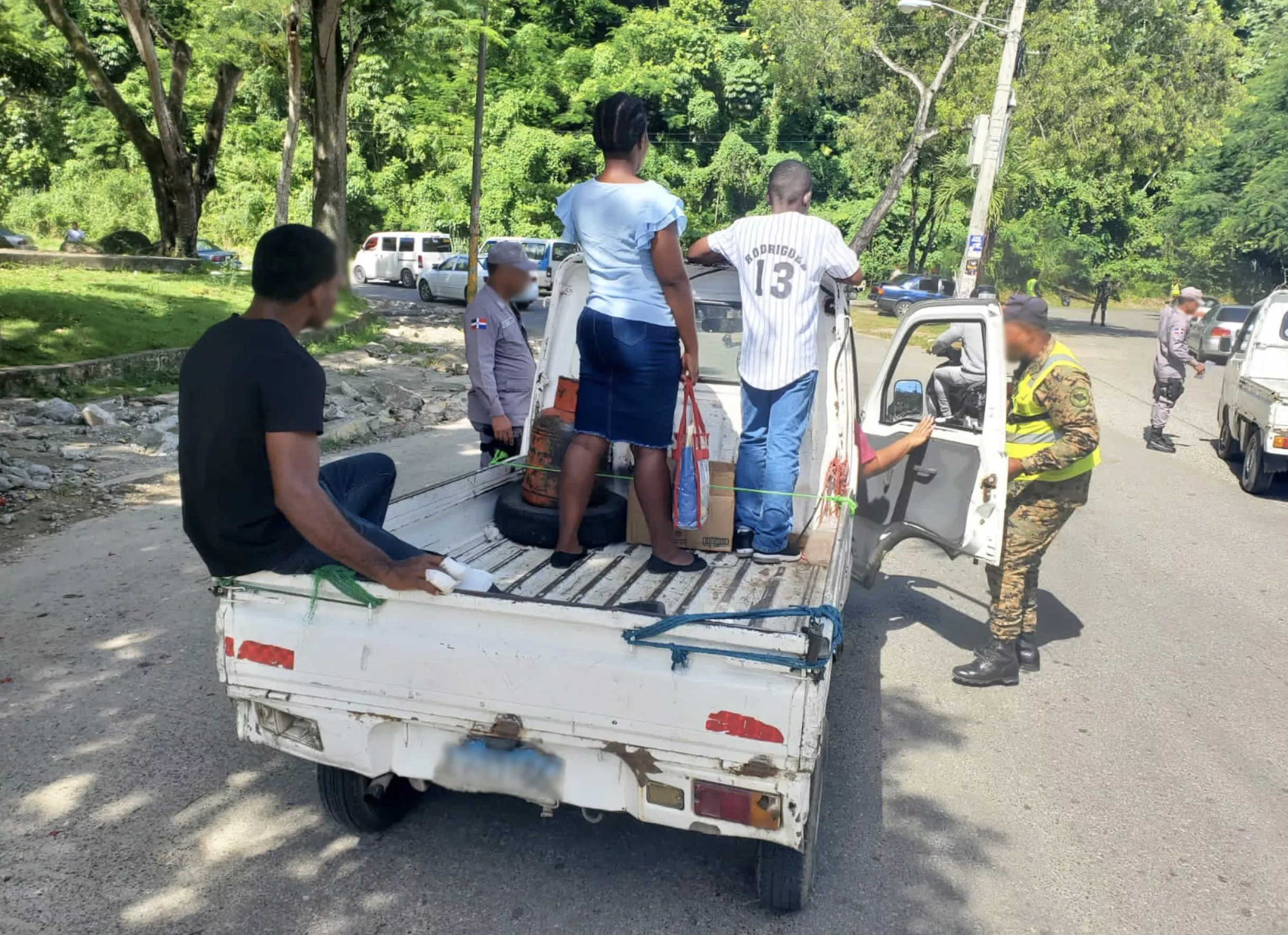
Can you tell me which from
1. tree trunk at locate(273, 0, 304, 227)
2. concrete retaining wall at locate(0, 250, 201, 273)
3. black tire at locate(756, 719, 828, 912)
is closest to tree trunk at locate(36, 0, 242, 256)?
concrete retaining wall at locate(0, 250, 201, 273)

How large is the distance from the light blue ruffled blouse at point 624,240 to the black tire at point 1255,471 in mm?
8593

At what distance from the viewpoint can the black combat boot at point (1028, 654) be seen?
5.63 metres

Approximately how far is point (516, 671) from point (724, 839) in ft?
4.28

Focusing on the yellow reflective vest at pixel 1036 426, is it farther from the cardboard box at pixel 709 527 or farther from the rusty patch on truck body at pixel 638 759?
the rusty patch on truck body at pixel 638 759

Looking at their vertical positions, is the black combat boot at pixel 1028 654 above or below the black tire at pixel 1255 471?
below

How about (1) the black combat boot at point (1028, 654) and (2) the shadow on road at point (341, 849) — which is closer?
(2) the shadow on road at point (341, 849)

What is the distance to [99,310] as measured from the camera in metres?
15.2

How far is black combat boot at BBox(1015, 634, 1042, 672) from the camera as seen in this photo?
5633mm

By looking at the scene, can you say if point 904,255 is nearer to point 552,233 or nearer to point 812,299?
point 552,233

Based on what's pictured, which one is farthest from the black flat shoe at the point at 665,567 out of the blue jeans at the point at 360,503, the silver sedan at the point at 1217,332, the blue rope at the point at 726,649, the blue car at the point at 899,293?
the blue car at the point at 899,293

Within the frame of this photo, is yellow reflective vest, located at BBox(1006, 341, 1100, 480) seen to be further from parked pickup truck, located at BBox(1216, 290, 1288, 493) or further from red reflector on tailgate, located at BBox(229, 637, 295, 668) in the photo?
parked pickup truck, located at BBox(1216, 290, 1288, 493)

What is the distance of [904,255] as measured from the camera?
46344 millimetres

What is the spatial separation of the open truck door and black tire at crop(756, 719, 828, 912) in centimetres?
Answer: 239

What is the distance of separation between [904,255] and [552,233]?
54.6 feet
